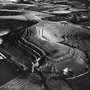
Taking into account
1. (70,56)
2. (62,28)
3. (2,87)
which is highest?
(62,28)

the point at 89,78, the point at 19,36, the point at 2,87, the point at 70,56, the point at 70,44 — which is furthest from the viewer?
the point at 19,36

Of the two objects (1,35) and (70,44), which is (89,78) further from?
(1,35)

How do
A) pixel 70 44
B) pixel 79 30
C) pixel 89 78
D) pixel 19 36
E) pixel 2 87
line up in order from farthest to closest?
pixel 79 30 < pixel 19 36 < pixel 70 44 < pixel 89 78 < pixel 2 87

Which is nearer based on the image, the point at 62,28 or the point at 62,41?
the point at 62,41

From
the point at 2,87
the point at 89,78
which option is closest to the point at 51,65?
the point at 89,78

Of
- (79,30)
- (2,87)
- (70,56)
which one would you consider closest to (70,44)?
(70,56)

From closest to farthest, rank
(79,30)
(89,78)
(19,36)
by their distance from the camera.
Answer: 1. (89,78)
2. (19,36)
3. (79,30)

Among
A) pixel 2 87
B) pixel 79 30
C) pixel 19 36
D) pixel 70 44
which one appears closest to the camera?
pixel 2 87

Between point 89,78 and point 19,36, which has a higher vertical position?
point 19,36

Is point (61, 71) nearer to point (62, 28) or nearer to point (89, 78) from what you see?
point (89, 78)
